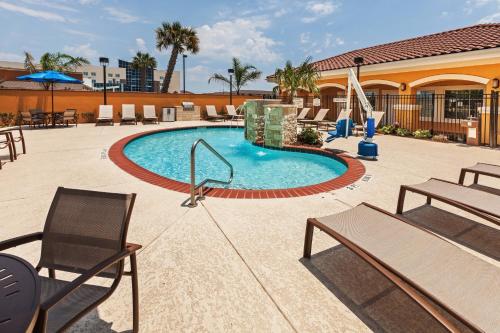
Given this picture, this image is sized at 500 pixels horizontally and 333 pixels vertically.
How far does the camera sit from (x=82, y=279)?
5.69ft

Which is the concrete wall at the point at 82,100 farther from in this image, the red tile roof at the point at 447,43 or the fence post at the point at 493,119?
the fence post at the point at 493,119

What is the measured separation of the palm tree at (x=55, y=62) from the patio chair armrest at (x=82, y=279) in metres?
33.6

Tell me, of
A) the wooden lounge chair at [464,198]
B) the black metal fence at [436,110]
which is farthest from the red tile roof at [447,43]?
the wooden lounge chair at [464,198]

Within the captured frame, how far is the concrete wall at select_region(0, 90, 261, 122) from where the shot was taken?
56.4 feet

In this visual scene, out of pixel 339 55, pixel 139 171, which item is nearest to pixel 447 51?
pixel 339 55

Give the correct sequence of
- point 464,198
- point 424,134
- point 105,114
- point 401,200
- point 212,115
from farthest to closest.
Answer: point 212,115 → point 105,114 → point 424,134 → point 401,200 → point 464,198

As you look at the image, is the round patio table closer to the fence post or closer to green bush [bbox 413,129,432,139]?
the fence post

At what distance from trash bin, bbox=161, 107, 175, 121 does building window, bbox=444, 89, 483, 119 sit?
17.1m

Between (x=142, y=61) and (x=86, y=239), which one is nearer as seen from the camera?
Result: (x=86, y=239)

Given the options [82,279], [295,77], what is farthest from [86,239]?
[295,77]

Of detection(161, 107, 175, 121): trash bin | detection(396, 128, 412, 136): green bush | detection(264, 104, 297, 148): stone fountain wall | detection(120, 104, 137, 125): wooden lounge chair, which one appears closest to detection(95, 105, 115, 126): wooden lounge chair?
detection(120, 104, 137, 125): wooden lounge chair

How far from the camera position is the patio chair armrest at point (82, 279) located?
152 centimetres

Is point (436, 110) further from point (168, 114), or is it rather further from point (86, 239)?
point (86, 239)

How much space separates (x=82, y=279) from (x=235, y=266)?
1.75 metres
